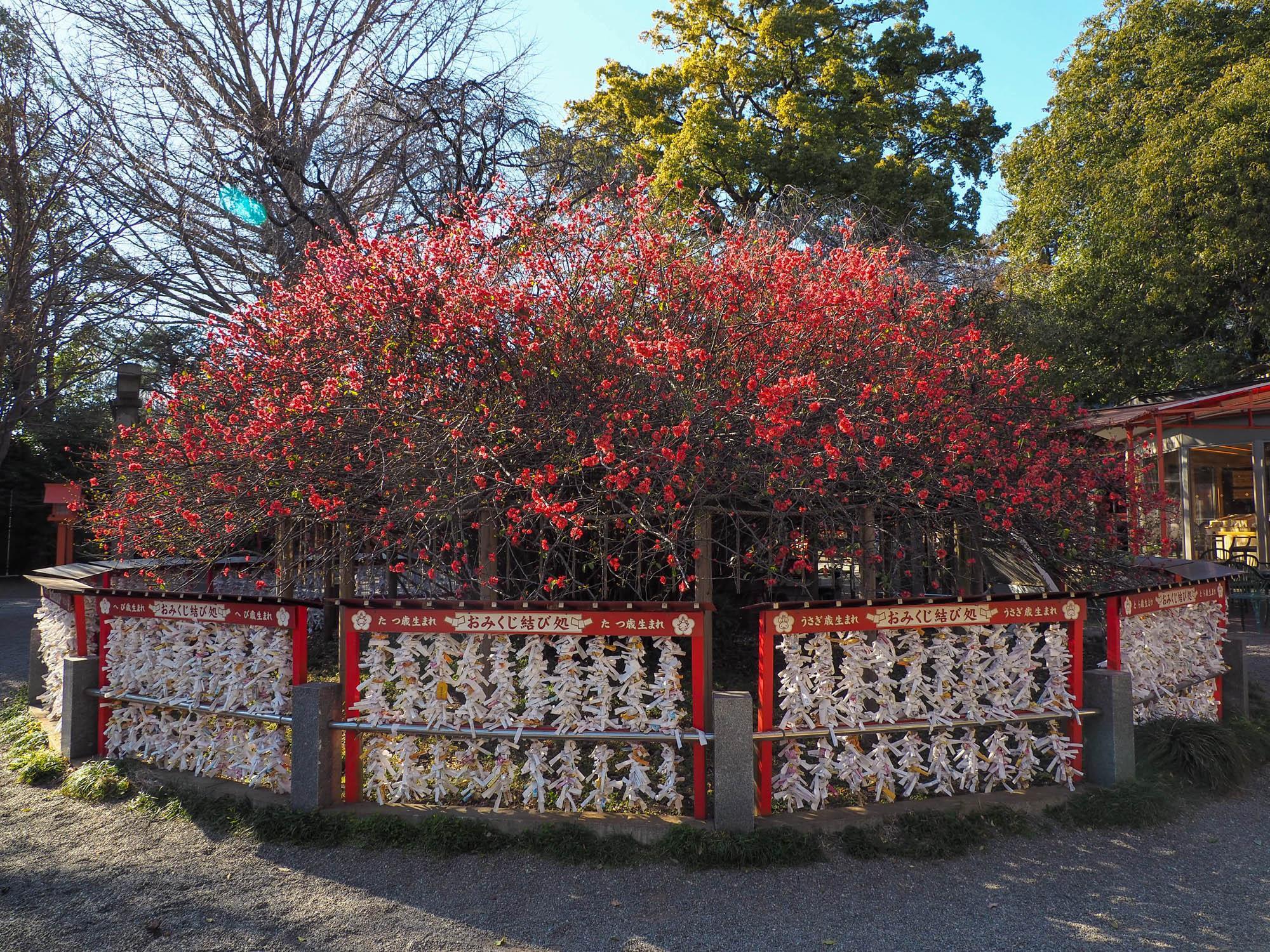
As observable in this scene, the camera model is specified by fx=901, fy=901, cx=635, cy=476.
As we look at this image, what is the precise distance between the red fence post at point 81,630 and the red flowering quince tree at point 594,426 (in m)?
0.78

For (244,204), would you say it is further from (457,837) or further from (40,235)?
(457,837)

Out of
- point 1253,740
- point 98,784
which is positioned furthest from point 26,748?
point 1253,740

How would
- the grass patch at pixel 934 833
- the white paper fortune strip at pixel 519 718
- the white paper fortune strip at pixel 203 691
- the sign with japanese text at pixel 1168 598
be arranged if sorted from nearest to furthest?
the grass patch at pixel 934 833, the white paper fortune strip at pixel 519 718, the white paper fortune strip at pixel 203 691, the sign with japanese text at pixel 1168 598

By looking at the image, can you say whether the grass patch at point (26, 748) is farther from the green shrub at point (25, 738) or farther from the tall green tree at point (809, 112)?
the tall green tree at point (809, 112)

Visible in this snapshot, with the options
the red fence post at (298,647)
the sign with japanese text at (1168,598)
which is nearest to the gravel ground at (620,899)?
the red fence post at (298,647)

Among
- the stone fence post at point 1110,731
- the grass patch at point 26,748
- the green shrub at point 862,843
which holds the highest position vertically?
the stone fence post at point 1110,731

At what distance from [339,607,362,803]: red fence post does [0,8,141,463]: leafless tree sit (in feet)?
36.2

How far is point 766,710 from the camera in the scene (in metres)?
4.21

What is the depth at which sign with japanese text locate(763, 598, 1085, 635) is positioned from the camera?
4238mm

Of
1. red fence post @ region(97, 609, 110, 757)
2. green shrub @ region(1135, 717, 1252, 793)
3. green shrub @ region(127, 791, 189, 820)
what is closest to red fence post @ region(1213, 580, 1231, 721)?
green shrub @ region(1135, 717, 1252, 793)

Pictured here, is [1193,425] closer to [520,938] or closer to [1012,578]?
[1012,578]

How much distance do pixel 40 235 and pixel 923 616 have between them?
1474cm

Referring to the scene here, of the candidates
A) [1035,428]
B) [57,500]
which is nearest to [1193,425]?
[1035,428]

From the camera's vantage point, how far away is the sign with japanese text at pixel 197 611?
180 inches
